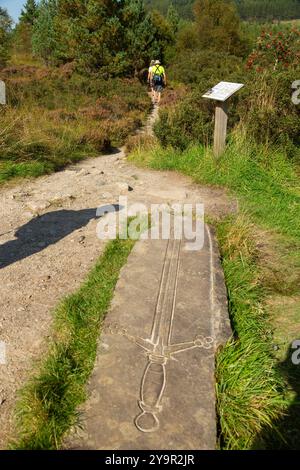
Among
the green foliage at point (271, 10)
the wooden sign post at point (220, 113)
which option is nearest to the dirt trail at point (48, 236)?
the wooden sign post at point (220, 113)

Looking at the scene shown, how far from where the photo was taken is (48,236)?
446cm

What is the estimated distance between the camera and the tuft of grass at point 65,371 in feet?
6.92

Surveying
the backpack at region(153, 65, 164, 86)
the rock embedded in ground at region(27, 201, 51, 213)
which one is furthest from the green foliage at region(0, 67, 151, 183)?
the rock embedded in ground at region(27, 201, 51, 213)

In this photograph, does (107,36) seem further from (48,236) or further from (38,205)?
(48,236)

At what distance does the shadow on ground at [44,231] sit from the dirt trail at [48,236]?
0.01 metres

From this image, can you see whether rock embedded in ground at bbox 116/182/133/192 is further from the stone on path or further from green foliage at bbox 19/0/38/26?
green foliage at bbox 19/0/38/26

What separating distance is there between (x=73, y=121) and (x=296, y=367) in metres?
8.33

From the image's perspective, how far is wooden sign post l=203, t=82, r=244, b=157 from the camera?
616 centimetres

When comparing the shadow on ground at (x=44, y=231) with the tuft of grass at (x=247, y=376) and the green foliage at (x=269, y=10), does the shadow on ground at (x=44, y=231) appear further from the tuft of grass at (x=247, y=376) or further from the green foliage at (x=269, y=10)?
the green foliage at (x=269, y=10)

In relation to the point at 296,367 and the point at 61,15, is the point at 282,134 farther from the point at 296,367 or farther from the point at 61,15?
the point at 61,15

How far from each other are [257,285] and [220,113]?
3.64 meters

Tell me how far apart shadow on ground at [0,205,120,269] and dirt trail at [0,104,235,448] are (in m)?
0.01

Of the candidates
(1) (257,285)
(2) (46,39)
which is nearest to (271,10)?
(2) (46,39)
